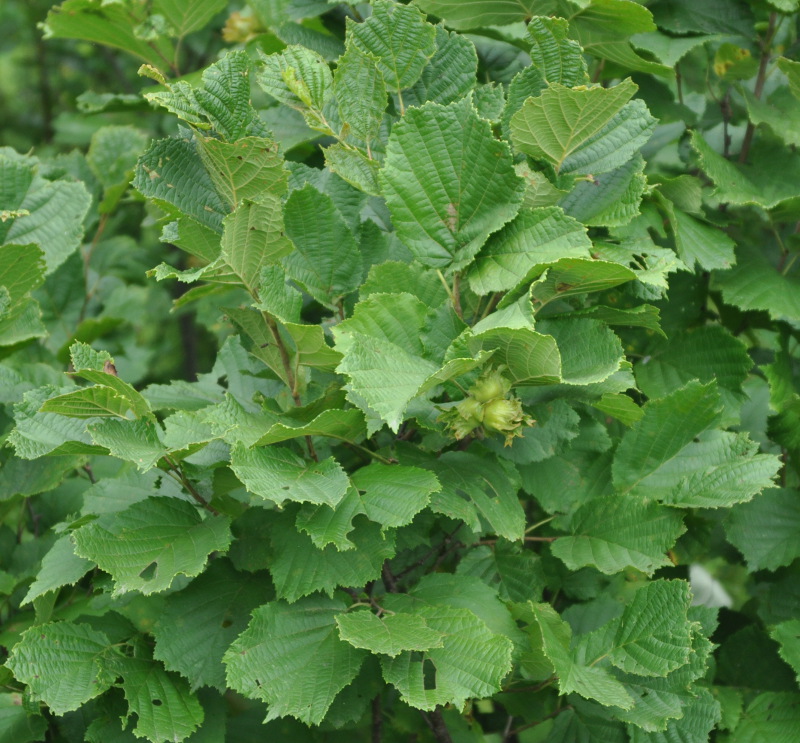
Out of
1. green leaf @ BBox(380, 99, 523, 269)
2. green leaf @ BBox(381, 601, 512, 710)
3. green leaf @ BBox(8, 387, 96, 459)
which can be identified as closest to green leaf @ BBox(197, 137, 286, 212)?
green leaf @ BBox(380, 99, 523, 269)

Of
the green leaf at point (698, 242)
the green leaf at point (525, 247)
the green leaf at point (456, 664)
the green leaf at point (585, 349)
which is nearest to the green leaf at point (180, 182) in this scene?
the green leaf at point (525, 247)

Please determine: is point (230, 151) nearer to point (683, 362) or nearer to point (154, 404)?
point (154, 404)

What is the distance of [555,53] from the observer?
1.23 metres

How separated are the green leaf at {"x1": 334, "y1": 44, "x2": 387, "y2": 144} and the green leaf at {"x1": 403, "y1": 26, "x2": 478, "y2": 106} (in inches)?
4.1

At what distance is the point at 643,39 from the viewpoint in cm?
159

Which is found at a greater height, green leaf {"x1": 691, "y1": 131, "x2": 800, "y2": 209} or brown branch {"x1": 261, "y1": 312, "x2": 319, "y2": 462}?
brown branch {"x1": 261, "y1": 312, "x2": 319, "y2": 462}

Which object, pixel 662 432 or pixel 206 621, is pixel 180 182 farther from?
pixel 662 432

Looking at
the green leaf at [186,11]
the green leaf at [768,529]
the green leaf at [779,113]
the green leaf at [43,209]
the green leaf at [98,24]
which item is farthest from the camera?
Result: the green leaf at [186,11]

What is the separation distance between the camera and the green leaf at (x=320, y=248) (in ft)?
4.04

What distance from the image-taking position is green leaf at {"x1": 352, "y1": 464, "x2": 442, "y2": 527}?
109 centimetres

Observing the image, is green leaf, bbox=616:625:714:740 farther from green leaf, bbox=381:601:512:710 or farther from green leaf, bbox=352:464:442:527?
green leaf, bbox=352:464:442:527

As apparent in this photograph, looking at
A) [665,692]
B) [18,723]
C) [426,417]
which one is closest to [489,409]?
[426,417]

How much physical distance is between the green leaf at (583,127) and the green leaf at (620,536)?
1.60ft

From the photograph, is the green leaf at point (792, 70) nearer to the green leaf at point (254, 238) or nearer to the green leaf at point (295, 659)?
the green leaf at point (254, 238)
